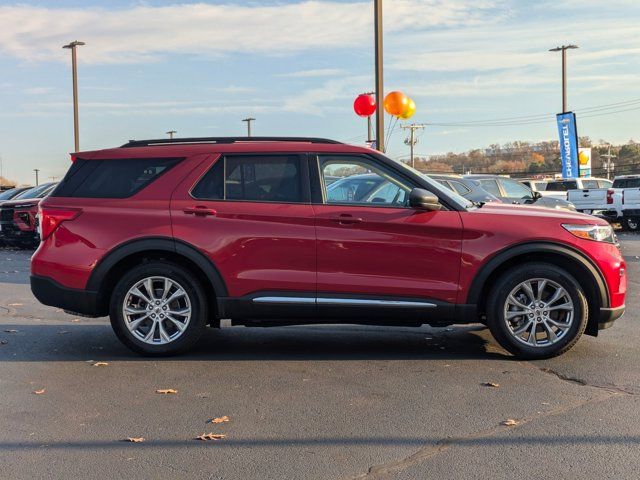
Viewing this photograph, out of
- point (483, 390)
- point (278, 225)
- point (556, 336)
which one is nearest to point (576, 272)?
point (556, 336)

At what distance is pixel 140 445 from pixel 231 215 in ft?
7.74

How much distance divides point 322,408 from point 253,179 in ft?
7.24

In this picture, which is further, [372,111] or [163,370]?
[372,111]

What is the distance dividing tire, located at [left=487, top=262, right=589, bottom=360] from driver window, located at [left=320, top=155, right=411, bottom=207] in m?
1.13

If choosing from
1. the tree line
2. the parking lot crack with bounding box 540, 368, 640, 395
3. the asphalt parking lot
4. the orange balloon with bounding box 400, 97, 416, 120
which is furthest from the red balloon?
the tree line

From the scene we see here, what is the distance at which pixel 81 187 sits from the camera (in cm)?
627

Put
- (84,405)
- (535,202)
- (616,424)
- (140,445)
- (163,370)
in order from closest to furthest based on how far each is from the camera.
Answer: (140,445) → (616,424) → (84,405) → (163,370) → (535,202)

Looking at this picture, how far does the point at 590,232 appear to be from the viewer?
5.99 metres

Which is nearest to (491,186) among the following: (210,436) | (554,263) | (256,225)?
(554,263)

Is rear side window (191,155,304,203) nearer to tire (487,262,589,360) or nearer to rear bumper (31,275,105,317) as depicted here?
rear bumper (31,275,105,317)

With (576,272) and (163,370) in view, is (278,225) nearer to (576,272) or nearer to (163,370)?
(163,370)

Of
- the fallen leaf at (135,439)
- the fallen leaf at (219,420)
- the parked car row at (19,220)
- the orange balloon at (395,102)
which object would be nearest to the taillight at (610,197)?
the orange balloon at (395,102)

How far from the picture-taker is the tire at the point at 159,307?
6.11 meters

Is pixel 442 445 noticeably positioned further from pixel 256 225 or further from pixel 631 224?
pixel 631 224
